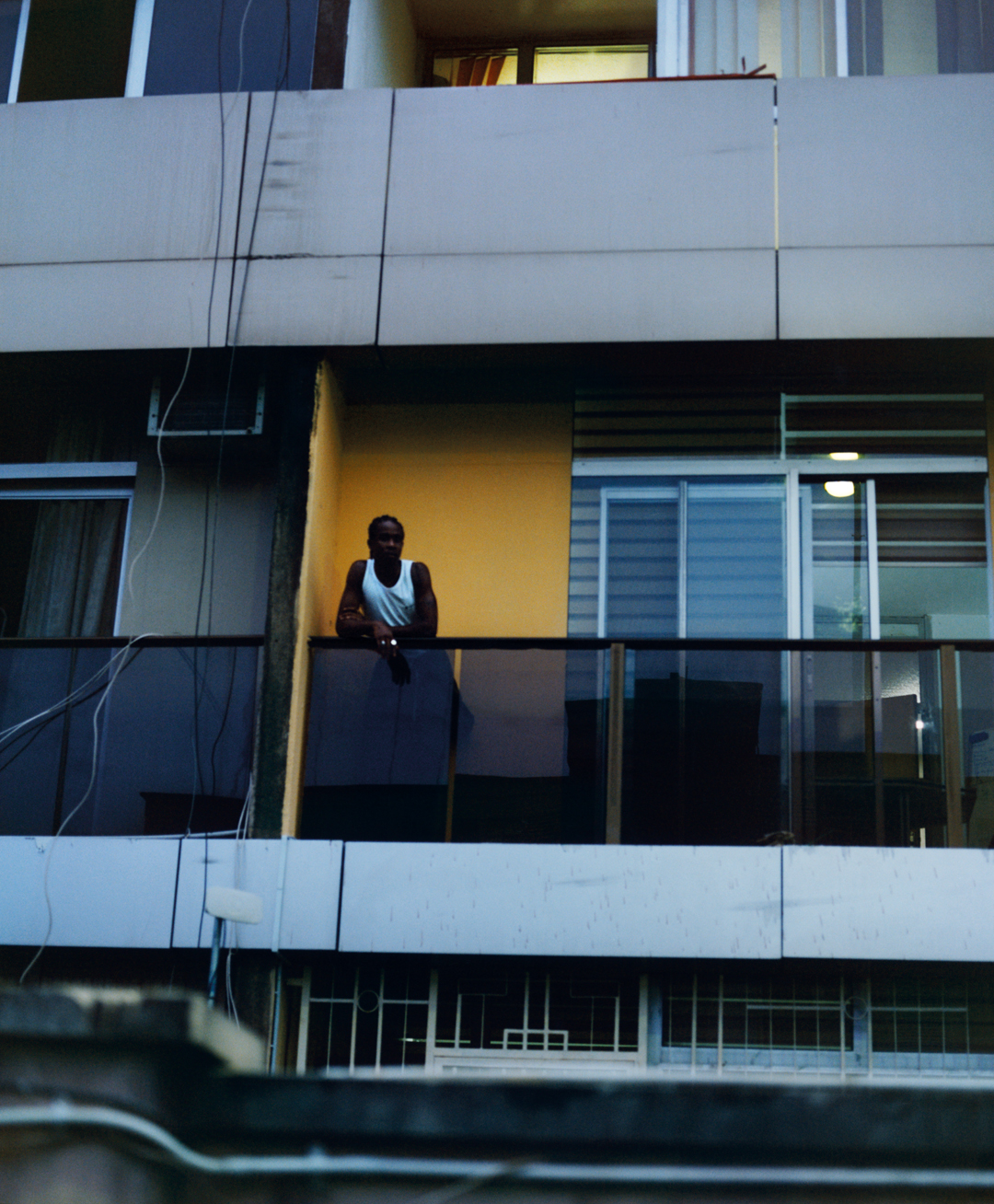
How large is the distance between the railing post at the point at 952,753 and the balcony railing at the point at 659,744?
1 centimetres

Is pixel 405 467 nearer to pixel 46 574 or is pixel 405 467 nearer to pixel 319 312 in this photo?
pixel 319 312

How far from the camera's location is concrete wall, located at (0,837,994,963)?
736 centimetres

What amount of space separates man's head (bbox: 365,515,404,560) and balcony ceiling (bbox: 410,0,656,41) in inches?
186

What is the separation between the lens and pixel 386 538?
827cm

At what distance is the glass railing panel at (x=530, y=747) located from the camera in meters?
7.79

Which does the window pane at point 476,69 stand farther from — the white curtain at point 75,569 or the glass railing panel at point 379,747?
the glass railing panel at point 379,747

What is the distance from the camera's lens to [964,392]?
9.13 metres

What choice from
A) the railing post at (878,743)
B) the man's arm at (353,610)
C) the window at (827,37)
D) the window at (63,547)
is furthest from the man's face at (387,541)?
the window at (827,37)

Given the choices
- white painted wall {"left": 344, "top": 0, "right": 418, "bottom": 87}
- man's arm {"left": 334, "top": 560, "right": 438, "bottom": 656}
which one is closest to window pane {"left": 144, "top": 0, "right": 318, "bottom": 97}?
white painted wall {"left": 344, "top": 0, "right": 418, "bottom": 87}

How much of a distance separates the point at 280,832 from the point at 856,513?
408 cm

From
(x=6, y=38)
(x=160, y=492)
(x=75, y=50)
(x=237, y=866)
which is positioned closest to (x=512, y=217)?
(x=160, y=492)

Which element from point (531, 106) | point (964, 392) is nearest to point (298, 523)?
point (531, 106)

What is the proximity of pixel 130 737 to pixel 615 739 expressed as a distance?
9.10 ft

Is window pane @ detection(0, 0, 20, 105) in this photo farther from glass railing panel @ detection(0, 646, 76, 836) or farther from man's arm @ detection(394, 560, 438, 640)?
man's arm @ detection(394, 560, 438, 640)
